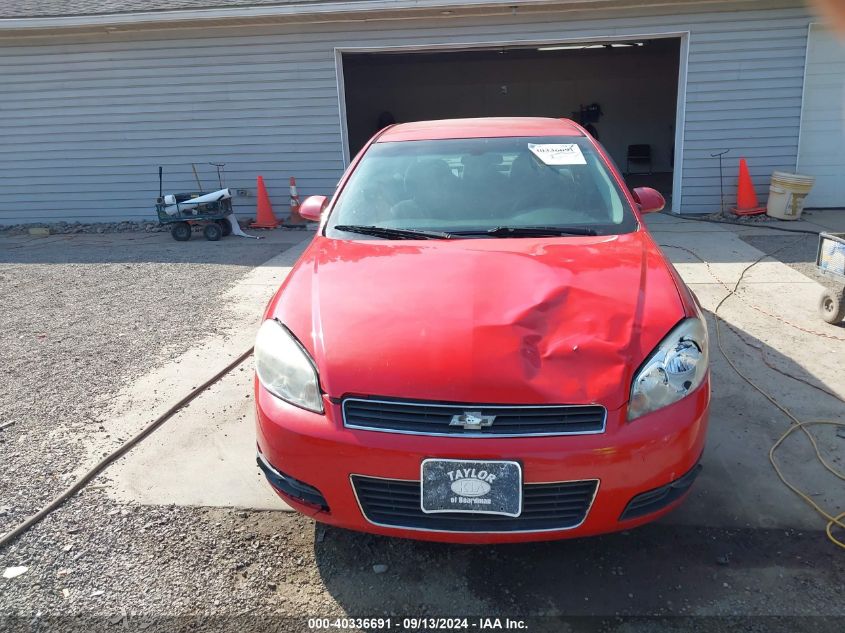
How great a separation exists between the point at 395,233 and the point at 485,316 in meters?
0.94

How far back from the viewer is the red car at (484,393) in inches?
81.1

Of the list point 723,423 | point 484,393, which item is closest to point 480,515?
point 484,393

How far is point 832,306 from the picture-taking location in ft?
15.7

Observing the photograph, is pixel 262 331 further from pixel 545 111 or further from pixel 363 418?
pixel 545 111

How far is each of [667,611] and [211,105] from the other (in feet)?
33.2

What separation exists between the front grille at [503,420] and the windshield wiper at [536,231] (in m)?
1.20

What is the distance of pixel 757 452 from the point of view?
3.20 metres

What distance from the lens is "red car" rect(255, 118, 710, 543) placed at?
2.06m

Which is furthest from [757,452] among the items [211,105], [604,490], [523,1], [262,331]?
[211,105]

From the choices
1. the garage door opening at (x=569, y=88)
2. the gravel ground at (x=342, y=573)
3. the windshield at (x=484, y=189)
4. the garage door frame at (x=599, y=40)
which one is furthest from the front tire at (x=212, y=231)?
the garage door opening at (x=569, y=88)

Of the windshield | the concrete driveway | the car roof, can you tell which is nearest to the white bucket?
the concrete driveway

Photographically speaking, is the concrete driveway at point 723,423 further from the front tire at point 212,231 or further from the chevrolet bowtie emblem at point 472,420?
the front tire at point 212,231

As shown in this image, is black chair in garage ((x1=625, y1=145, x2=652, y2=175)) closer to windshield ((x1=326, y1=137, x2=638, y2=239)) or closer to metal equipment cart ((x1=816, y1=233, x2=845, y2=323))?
metal equipment cart ((x1=816, y1=233, x2=845, y2=323))

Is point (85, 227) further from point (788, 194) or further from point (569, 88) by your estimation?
point (569, 88)
